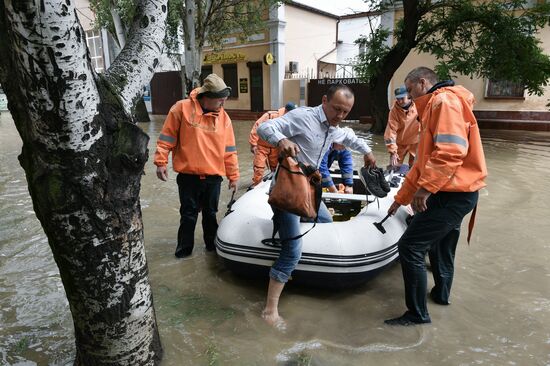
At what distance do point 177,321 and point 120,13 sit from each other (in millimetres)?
12708

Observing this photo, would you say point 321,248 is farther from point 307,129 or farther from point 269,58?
point 269,58

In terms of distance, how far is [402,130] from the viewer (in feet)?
18.6

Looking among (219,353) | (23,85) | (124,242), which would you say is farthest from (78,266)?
(219,353)

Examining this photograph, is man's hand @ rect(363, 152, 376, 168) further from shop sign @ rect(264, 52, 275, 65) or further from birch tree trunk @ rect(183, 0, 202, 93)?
shop sign @ rect(264, 52, 275, 65)

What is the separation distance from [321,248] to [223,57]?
19968 millimetres

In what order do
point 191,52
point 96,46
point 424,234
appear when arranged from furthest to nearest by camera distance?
point 96,46 < point 191,52 < point 424,234

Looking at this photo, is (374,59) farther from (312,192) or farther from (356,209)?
(312,192)

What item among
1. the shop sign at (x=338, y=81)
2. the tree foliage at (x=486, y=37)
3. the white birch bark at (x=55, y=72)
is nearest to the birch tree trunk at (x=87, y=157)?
the white birch bark at (x=55, y=72)

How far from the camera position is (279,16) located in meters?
19.3

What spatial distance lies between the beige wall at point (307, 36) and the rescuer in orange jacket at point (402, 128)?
51.4ft

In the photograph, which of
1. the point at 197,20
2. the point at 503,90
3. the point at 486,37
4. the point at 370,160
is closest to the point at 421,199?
the point at 370,160

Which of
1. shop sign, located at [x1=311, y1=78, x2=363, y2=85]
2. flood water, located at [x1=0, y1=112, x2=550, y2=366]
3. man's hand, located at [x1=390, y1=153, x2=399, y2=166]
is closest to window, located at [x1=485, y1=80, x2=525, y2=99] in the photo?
shop sign, located at [x1=311, y1=78, x2=363, y2=85]

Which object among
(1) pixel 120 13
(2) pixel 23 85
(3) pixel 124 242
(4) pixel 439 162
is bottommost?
(3) pixel 124 242

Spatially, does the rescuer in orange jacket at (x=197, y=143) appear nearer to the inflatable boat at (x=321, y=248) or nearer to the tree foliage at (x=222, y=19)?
the inflatable boat at (x=321, y=248)
